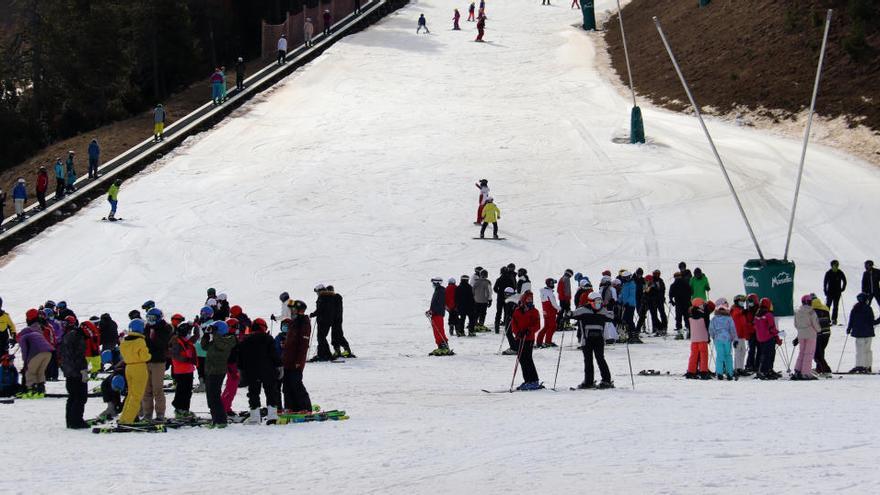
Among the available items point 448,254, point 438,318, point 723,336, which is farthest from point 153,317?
point 448,254

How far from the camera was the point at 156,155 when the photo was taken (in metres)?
36.6

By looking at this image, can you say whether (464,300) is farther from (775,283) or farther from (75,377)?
(75,377)

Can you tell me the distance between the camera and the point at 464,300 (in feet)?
69.4

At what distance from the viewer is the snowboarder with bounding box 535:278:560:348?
19.7 m

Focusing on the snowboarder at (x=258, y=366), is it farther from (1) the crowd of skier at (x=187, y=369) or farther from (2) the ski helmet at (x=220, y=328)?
(2) the ski helmet at (x=220, y=328)

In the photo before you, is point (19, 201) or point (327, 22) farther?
point (327, 22)

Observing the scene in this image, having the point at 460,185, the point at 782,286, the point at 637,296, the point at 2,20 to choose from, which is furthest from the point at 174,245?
the point at 2,20

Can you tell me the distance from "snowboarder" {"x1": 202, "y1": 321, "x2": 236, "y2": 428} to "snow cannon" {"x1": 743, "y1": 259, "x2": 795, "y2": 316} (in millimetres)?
11782

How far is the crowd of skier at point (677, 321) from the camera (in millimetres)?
15367

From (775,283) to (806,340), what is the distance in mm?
6028

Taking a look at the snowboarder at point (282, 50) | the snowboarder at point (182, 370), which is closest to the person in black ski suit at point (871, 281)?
the snowboarder at point (182, 370)

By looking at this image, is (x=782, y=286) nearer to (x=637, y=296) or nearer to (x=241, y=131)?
(x=637, y=296)

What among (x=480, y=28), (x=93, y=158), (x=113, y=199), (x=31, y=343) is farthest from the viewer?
(x=480, y=28)

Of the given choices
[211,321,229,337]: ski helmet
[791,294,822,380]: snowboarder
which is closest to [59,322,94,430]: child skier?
[211,321,229,337]: ski helmet
